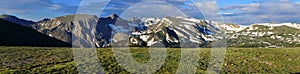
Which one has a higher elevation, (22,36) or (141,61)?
(141,61)

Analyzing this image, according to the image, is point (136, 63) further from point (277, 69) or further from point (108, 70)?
point (277, 69)

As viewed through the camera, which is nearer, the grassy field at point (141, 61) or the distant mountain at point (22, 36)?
the grassy field at point (141, 61)

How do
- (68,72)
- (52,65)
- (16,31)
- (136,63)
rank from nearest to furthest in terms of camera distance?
1. (68,72)
2. (52,65)
3. (136,63)
4. (16,31)

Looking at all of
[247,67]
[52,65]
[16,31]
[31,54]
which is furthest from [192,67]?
[16,31]

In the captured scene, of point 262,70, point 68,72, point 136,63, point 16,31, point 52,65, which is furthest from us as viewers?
point 16,31

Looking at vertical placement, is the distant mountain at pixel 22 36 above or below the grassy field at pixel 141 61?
below

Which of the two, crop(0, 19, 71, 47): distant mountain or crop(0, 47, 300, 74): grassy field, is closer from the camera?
crop(0, 47, 300, 74): grassy field

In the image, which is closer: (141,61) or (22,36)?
(141,61)

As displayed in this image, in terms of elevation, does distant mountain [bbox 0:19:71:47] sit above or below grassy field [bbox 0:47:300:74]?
below
